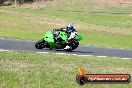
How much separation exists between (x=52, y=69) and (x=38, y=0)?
6244 centimetres

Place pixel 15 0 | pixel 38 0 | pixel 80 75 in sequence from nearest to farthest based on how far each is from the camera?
1. pixel 80 75
2. pixel 15 0
3. pixel 38 0

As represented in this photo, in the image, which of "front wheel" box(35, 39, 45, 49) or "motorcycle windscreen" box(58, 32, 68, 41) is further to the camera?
"motorcycle windscreen" box(58, 32, 68, 41)

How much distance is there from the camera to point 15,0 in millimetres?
72812

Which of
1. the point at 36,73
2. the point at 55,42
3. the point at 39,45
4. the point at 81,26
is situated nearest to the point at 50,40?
the point at 55,42

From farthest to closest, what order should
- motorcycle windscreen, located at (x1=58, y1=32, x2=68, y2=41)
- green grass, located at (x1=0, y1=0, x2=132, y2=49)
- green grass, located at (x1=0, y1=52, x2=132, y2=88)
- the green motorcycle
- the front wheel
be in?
1. green grass, located at (x1=0, y1=0, x2=132, y2=49)
2. motorcycle windscreen, located at (x1=58, y1=32, x2=68, y2=41)
3. the green motorcycle
4. the front wheel
5. green grass, located at (x1=0, y1=52, x2=132, y2=88)

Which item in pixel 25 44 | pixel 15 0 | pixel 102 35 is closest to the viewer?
pixel 25 44

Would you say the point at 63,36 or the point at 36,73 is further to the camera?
the point at 63,36

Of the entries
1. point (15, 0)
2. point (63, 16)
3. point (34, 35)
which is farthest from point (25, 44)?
point (15, 0)

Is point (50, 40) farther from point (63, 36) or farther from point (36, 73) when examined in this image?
point (36, 73)

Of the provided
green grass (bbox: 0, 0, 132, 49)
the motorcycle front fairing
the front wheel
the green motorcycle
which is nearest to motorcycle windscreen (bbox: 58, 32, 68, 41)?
the green motorcycle

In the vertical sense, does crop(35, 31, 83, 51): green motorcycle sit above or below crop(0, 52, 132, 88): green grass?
below

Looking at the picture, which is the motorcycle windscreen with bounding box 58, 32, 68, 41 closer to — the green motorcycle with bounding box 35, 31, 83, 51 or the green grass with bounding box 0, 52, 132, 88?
the green motorcycle with bounding box 35, 31, 83, 51

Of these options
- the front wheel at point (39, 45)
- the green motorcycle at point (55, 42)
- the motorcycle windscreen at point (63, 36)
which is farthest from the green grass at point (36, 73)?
the motorcycle windscreen at point (63, 36)

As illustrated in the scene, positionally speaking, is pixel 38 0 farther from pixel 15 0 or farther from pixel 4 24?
pixel 4 24
